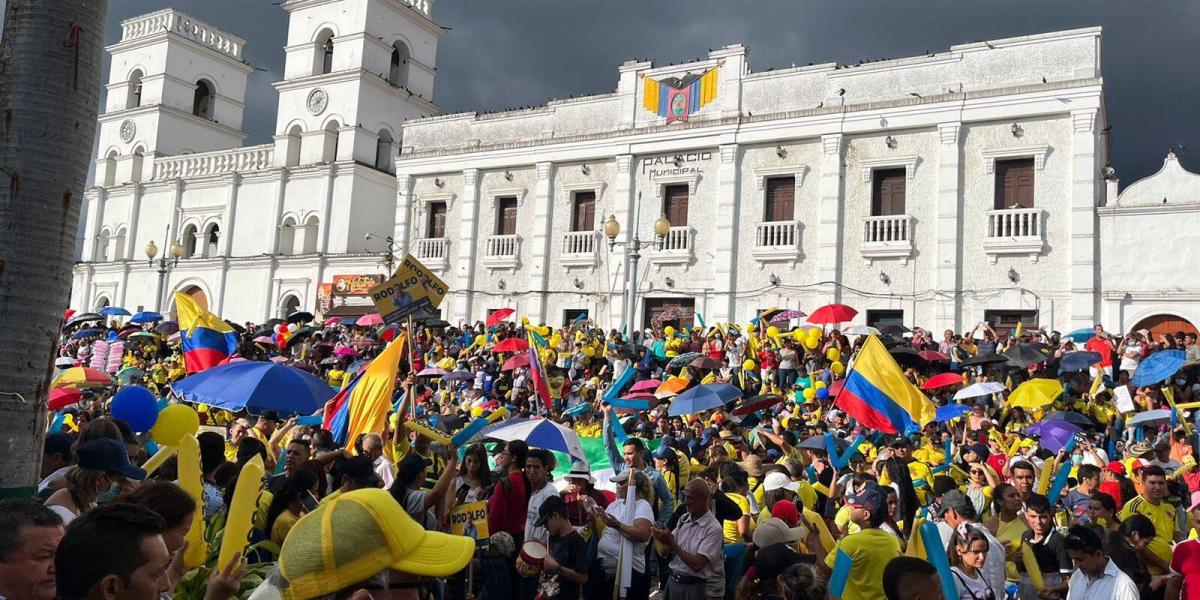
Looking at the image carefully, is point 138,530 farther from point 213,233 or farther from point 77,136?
point 213,233

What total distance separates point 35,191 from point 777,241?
825 inches

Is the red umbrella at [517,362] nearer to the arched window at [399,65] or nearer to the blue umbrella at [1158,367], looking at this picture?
the blue umbrella at [1158,367]

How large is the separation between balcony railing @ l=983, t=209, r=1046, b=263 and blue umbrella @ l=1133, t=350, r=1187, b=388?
731cm

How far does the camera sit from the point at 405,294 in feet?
36.0

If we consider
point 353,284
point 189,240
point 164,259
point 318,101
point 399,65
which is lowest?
point 353,284

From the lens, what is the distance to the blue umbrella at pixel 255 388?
30.9ft

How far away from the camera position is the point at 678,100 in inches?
1019

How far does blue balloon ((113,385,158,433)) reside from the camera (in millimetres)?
7531

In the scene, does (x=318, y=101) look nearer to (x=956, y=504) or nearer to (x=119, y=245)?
(x=119, y=245)

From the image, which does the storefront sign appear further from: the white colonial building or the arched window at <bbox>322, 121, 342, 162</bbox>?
the arched window at <bbox>322, 121, 342, 162</bbox>

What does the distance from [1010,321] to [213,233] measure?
29.0 meters

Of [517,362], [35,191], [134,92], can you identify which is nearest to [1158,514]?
[35,191]

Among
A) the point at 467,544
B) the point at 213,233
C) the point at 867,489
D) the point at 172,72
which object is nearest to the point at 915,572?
the point at 867,489

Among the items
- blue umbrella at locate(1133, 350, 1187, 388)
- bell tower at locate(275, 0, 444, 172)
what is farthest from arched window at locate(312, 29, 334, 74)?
blue umbrella at locate(1133, 350, 1187, 388)
